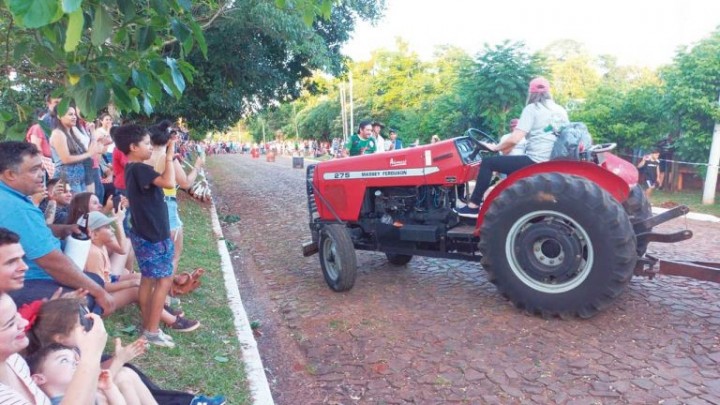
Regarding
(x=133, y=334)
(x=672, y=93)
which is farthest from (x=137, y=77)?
(x=672, y=93)

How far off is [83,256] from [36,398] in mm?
1878

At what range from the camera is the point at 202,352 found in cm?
406

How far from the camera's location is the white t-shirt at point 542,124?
186 inches

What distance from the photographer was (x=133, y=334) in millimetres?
4156

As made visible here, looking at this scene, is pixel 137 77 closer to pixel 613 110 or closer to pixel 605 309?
pixel 605 309

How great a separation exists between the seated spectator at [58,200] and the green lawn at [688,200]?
437 inches

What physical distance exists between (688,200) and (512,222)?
1010cm

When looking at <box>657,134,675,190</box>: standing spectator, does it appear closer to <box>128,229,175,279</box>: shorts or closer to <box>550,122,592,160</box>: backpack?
<box>550,122,592,160</box>: backpack

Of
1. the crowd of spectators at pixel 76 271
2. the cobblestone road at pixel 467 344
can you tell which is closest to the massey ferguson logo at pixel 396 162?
the cobblestone road at pixel 467 344

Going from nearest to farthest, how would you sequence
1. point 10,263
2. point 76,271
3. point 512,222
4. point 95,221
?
point 10,263 → point 76,271 → point 95,221 → point 512,222

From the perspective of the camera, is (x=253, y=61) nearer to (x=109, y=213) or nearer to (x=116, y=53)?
(x=109, y=213)

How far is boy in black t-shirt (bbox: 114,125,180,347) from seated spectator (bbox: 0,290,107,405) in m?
1.85

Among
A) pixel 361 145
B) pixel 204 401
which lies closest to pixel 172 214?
pixel 204 401

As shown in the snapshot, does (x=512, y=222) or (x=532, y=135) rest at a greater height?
(x=532, y=135)
